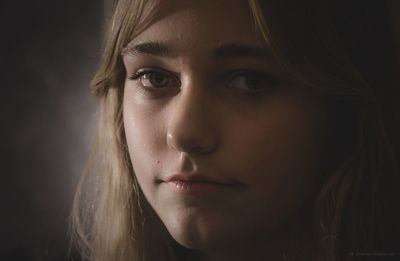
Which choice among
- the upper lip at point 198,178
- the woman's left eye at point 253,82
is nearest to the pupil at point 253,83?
the woman's left eye at point 253,82

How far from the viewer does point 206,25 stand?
619mm

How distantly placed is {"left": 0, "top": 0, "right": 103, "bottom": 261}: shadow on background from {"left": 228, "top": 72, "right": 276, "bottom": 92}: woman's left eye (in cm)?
79

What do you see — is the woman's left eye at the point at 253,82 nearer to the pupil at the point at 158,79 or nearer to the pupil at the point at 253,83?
the pupil at the point at 253,83

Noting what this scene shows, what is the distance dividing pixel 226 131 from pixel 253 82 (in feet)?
0.24

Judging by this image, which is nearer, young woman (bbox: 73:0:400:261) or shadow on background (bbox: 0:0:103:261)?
young woman (bbox: 73:0:400:261)

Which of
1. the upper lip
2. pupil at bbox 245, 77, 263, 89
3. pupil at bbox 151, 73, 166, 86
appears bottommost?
the upper lip

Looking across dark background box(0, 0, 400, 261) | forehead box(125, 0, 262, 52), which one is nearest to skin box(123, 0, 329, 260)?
forehead box(125, 0, 262, 52)

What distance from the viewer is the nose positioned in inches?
24.1

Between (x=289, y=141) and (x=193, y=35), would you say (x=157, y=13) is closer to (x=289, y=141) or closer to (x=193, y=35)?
(x=193, y=35)

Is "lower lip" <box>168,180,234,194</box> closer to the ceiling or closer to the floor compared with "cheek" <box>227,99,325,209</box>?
closer to the floor

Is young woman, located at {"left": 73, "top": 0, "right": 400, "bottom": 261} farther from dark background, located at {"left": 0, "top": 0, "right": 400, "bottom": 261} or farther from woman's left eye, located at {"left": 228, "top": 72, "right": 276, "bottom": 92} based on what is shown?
dark background, located at {"left": 0, "top": 0, "right": 400, "bottom": 261}

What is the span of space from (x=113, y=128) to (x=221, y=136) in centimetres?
28

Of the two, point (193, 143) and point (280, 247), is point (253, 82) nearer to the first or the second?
point (193, 143)

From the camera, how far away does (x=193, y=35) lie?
2.04ft
